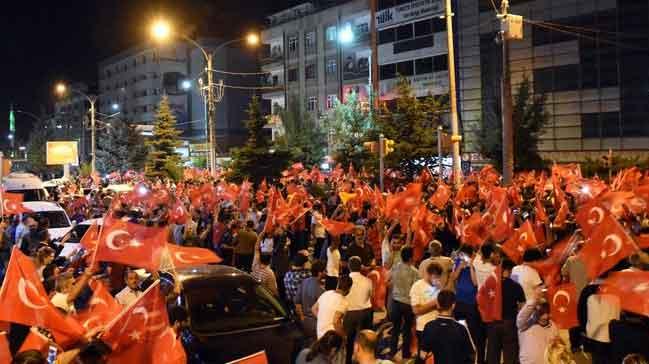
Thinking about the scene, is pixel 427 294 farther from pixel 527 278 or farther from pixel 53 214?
pixel 53 214

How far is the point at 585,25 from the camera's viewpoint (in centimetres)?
4081

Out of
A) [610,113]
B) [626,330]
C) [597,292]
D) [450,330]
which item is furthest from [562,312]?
[610,113]

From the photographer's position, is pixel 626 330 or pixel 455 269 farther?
pixel 455 269

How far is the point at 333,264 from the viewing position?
10.2 m

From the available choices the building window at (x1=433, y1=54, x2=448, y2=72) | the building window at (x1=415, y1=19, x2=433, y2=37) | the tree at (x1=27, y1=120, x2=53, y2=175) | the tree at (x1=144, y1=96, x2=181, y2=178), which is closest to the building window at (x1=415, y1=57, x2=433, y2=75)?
the building window at (x1=433, y1=54, x2=448, y2=72)

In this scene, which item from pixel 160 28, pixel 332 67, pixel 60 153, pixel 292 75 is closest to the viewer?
pixel 160 28

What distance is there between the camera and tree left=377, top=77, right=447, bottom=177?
2739 cm

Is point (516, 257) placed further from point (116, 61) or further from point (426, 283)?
point (116, 61)

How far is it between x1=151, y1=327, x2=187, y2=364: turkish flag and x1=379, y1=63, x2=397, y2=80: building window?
152 feet

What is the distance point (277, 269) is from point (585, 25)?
35376 mm

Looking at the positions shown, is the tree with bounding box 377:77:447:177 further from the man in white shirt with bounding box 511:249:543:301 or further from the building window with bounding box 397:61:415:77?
the building window with bounding box 397:61:415:77

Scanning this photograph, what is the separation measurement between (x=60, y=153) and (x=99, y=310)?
42.3 m

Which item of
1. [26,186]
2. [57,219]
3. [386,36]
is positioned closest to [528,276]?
[57,219]

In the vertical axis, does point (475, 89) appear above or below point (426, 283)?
A: above
